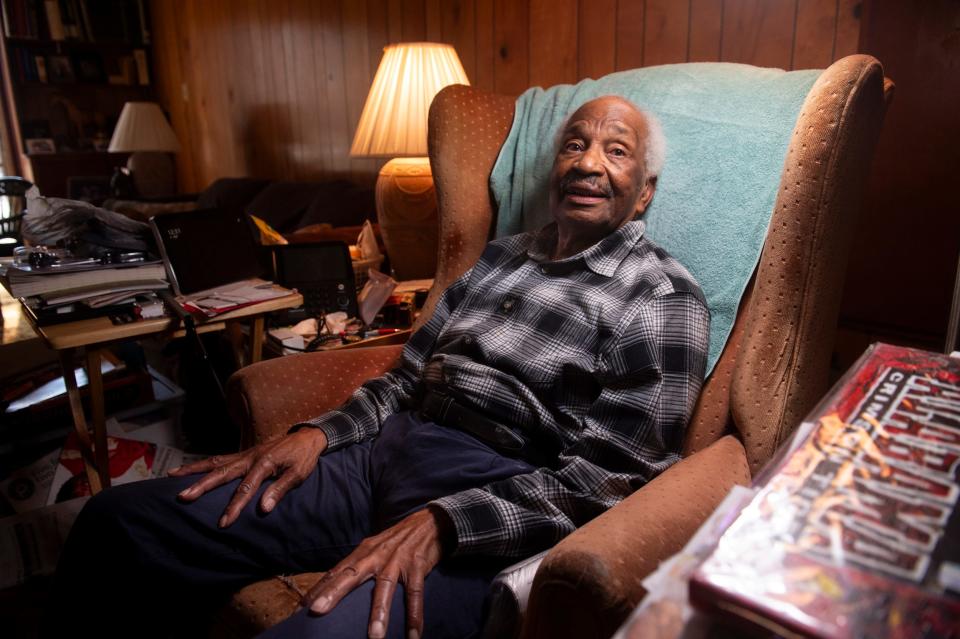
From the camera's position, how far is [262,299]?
61.2 inches

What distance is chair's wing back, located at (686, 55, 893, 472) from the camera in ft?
2.92

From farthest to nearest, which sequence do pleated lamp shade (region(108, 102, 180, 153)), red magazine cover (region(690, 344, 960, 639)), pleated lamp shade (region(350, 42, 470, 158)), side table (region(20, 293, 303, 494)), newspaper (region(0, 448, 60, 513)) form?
pleated lamp shade (region(108, 102, 180, 153))
pleated lamp shade (region(350, 42, 470, 158))
newspaper (region(0, 448, 60, 513))
side table (region(20, 293, 303, 494))
red magazine cover (region(690, 344, 960, 639))

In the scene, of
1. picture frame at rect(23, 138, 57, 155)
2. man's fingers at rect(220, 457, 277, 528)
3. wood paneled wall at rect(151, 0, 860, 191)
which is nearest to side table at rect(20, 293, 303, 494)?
man's fingers at rect(220, 457, 277, 528)

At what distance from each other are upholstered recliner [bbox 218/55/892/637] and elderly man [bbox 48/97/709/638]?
0.08 meters

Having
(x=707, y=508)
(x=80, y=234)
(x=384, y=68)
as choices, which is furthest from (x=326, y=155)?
(x=707, y=508)

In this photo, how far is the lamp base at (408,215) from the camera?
191 cm

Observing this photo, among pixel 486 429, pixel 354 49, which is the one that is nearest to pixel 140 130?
pixel 354 49

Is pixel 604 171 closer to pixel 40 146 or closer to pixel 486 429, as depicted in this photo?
pixel 486 429

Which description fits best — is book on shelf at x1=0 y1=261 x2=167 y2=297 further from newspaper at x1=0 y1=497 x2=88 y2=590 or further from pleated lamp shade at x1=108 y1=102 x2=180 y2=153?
pleated lamp shade at x1=108 y1=102 x2=180 y2=153

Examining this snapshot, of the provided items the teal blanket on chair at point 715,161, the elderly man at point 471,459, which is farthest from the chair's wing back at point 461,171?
the elderly man at point 471,459

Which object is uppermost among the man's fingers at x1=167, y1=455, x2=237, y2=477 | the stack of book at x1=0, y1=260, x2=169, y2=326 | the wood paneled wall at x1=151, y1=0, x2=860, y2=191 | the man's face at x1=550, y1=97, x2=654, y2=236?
the wood paneled wall at x1=151, y1=0, x2=860, y2=191

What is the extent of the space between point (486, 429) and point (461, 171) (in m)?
0.67

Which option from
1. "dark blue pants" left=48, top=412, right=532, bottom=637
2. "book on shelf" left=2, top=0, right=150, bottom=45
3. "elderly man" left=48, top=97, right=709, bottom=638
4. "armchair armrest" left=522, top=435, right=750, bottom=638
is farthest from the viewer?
"book on shelf" left=2, top=0, right=150, bottom=45

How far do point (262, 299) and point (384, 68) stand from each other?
32.9 inches
